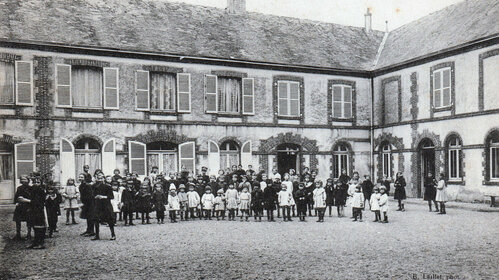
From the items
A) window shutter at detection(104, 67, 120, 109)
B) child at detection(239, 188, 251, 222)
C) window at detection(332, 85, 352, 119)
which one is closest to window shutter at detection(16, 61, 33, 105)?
window shutter at detection(104, 67, 120, 109)

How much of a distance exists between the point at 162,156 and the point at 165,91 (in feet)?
8.70

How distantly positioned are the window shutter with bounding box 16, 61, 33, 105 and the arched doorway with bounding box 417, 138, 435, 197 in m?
15.8

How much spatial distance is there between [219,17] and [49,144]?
9.93m

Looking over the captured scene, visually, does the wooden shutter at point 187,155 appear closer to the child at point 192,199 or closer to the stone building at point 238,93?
the stone building at point 238,93

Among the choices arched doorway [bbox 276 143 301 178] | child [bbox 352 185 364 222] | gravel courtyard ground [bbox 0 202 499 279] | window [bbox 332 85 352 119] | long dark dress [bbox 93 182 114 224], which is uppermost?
window [bbox 332 85 352 119]

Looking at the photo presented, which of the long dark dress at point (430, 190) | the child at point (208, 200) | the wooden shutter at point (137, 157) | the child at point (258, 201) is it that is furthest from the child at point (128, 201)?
the long dark dress at point (430, 190)

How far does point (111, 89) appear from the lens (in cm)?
1858

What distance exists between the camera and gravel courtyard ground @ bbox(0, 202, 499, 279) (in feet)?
23.8

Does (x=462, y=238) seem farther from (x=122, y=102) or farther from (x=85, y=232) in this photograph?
(x=122, y=102)

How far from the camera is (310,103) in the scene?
22.4m

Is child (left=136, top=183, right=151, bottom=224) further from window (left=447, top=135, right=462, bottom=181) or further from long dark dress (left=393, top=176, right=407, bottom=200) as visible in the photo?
window (left=447, top=135, right=462, bottom=181)

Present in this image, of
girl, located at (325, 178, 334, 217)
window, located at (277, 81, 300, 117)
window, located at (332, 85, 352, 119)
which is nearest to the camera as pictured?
girl, located at (325, 178, 334, 217)

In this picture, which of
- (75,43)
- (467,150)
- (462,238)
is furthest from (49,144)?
(467,150)

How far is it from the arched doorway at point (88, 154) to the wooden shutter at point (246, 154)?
5878 mm
